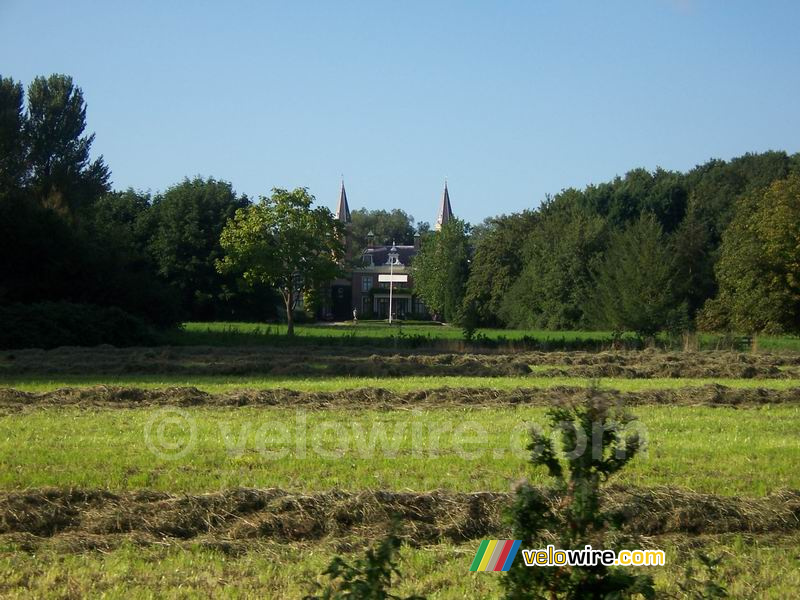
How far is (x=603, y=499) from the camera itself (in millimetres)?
8555

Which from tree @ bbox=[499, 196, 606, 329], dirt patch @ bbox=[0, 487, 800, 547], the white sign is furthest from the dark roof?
dirt patch @ bbox=[0, 487, 800, 547]

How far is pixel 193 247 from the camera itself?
2643 inches

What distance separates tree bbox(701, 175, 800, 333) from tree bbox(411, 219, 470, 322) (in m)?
36.7

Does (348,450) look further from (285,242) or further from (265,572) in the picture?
(285,242)

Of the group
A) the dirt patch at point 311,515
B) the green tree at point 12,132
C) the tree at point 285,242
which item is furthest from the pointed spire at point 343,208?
the dirt patch at point 311,515

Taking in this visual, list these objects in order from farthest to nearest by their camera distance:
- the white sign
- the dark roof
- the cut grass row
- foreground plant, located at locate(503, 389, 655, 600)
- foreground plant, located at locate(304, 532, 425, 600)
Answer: the dark roof < the white sign < the cut grass row < foreground plant, located at locate(503, 389, 655, 600) < foreground plant, located at locate(304, 532, 425, 600)

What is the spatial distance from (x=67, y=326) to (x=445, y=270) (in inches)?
2613

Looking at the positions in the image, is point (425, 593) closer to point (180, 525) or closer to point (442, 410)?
point (180, 525)

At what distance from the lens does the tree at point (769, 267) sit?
57812mm

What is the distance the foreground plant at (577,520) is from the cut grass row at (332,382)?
15458 millimetres

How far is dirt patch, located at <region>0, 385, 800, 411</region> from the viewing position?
1775 cm

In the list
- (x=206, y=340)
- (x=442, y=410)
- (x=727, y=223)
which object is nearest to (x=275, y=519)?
(x=442, y=410)

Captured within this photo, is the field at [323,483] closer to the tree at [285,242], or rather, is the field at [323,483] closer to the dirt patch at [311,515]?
the dirt patch at [311,515]

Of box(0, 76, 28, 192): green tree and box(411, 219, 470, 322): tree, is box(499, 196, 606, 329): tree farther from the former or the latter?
box(0, 76, 28, 192): green tree
